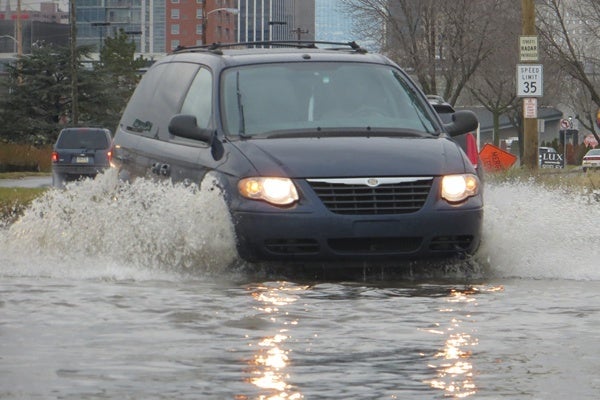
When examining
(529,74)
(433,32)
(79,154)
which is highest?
(433,32)

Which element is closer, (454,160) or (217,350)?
(217,350)

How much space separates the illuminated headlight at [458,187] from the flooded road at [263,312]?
0.58 metres

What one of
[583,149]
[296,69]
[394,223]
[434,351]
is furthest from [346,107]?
[583,149]

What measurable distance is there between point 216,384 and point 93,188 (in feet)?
22.6

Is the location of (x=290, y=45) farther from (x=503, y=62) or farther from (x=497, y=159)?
(x=503, y=62)

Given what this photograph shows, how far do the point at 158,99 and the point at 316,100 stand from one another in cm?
181

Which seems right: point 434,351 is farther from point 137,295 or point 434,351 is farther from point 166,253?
point 166,253

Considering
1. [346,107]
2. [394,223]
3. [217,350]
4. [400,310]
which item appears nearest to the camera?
[217,350]

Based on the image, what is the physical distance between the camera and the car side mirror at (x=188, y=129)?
39.7 ft

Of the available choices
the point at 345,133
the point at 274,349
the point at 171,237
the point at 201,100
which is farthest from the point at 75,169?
the point at 274,349

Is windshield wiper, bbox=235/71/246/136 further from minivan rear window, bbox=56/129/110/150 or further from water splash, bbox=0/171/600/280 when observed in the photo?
minivan rear window, bbox=56/129/110/150

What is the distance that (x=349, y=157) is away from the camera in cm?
1130

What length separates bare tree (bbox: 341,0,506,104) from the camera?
59.6m

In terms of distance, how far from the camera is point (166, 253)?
11734mm
